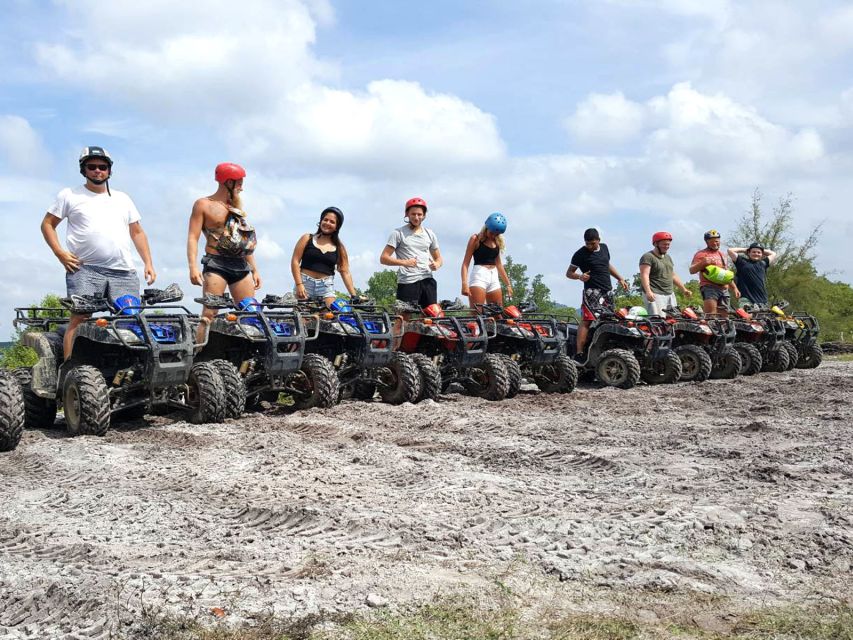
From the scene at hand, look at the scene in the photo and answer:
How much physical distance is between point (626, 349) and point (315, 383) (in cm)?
506

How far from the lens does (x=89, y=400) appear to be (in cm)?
635

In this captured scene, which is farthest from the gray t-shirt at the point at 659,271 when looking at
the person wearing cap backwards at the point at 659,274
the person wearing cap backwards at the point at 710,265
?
the person wearing cap backwards at the point at 710,265

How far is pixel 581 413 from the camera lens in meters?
8.18

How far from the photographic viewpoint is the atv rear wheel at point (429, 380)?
28.8 feet

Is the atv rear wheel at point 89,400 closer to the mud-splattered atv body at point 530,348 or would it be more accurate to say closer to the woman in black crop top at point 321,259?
the woman in black crop top at point 321,259

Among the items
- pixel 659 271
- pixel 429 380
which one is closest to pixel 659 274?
pixel 659 271

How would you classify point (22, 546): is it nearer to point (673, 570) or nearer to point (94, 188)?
point (673, 570)

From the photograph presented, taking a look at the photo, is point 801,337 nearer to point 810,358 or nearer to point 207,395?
point 810,358

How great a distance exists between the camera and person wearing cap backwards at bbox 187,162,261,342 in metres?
7.70

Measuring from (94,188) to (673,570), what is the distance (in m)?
5.54

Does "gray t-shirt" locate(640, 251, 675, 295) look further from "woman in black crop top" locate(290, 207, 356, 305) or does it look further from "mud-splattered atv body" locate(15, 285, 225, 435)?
"mud-splattered atv body" locate(15, 285, 225, 435)

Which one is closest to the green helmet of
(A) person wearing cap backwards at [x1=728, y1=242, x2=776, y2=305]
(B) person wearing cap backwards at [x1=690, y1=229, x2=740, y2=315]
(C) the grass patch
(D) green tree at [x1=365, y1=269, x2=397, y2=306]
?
(B) person wearing cap backwards at [x1=690, y1=229, x2=740, y2=315]

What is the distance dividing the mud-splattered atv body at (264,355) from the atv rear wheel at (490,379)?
184 cm

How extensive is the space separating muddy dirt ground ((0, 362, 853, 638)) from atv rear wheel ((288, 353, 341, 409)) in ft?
2.98
